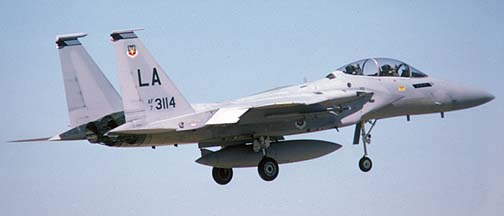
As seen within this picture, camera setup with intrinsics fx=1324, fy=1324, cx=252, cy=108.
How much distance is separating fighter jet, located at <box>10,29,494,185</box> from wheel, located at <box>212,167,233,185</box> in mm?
24

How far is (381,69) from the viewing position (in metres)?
32.6

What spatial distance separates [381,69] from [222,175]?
15.4ft

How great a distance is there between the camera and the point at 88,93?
101ft

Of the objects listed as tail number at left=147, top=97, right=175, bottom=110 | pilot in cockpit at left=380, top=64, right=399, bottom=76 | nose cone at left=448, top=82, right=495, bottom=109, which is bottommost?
nose cone at left=448, top=82, right=495, bottom=109

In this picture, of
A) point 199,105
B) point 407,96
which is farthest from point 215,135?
point 407,96

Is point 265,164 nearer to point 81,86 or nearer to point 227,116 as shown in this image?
point 227,116

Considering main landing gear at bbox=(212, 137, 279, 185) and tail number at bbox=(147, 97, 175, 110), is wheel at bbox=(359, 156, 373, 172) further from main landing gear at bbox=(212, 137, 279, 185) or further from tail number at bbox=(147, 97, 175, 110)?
tail number at bbox=(147, 97, 175, 110)

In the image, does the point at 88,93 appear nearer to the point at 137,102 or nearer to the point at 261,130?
the point at 137,102

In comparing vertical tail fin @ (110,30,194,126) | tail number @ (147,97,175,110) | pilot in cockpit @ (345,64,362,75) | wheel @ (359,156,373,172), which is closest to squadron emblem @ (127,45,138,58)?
vertical tail fin @ (110,30,194,126)

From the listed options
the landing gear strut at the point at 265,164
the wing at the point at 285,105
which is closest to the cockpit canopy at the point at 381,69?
the wing at the point at 285,105

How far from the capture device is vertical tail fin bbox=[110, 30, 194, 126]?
96.3ft

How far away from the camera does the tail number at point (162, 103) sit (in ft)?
96.9

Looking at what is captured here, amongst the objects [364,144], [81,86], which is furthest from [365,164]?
[81,86]

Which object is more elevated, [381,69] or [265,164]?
[381,69]
